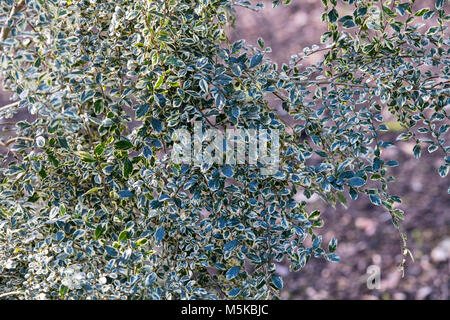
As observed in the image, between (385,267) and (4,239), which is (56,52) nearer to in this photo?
(4,239)

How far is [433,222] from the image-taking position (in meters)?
3.09

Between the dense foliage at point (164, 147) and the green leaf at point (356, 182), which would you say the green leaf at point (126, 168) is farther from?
the green leaf at point (356, 182)

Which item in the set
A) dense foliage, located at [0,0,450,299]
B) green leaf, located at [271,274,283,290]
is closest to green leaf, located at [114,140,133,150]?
dense foliage, located at [0,0,450,299]

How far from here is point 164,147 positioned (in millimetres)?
1573

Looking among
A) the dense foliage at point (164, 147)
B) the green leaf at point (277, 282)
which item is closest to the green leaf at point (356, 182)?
the dense foliage at point (164, 147)

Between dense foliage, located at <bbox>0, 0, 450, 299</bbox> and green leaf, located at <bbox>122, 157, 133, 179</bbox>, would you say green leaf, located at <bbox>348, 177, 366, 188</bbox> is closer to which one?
dense foliage, located at <bbox>0, 0, 450, 299</bbox>

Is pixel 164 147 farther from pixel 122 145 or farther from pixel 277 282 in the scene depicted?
pixel 277 282

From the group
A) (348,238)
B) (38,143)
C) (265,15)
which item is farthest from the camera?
(265,15)

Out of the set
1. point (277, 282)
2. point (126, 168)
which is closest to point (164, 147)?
point (126, 168)

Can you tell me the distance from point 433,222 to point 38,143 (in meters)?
2.60

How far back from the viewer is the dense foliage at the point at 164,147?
1.38 m

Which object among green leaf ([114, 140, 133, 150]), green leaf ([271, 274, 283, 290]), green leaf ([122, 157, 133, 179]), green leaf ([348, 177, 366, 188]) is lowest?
green leaf ([271, 274, 283, 290])

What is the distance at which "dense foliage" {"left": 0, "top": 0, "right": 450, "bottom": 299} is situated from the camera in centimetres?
138
